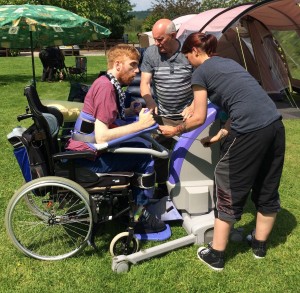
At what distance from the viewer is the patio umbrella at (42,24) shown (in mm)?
7391

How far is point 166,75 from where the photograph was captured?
3.70 meters

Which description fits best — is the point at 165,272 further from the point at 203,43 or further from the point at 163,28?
the point at 163,28

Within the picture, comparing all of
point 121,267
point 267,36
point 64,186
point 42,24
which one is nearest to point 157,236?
point 121,267

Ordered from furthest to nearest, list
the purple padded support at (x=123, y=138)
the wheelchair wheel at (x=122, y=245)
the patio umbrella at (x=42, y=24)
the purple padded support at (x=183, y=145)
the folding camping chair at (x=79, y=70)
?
the folding camping chair at (x=79, y=70)
the patio umbrella at (x=42, y=24)
the purple padded support at (x=183, y=145)
the wheelchair wheel at (x=122, y=245)
the purple padded support at (x=123, y=138)

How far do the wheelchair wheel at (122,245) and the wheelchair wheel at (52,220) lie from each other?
22 centimetres

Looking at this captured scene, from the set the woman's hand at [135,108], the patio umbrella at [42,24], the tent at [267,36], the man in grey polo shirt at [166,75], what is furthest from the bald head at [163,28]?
the tent at [267,36]

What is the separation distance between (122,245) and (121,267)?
18 centimetres

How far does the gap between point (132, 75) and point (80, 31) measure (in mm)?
6708

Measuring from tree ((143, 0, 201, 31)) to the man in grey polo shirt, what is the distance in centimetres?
3550

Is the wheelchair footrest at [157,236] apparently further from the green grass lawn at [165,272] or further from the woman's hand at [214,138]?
the woman's hand at [214,138]

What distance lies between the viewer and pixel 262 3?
8039 millimetres

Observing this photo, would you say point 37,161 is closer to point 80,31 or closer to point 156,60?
point 156,60

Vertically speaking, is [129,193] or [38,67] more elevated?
[129,193]

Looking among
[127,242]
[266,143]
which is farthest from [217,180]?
[127,242]
